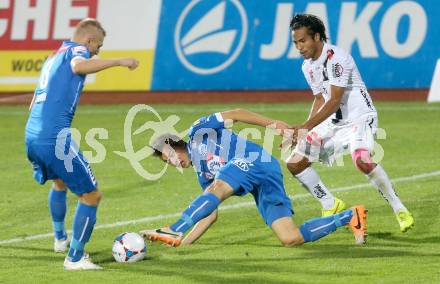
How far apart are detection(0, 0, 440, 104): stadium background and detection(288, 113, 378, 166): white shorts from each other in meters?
9.49

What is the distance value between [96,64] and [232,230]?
9.21 ft

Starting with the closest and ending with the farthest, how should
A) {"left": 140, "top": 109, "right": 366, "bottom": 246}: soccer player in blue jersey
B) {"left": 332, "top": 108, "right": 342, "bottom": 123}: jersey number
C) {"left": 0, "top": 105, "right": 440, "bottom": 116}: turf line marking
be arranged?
{"left": 140, "top": 109, "right": 366, "bottom": 246}: soccer player in blue jersey < {"left": 332, "top": 108, "right": 342, "bottom": 123}: jersey number < {"left": 0, "top": 105, "right": 440, "bottom": 116}: turf line marking

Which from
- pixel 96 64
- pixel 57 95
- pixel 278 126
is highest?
pixel 96 64

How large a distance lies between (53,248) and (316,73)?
3.14m

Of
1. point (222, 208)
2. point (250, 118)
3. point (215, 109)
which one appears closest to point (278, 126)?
point (250, 118)

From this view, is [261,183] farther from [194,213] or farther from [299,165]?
[299,165]

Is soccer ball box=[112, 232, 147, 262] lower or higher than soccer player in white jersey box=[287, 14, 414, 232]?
lower

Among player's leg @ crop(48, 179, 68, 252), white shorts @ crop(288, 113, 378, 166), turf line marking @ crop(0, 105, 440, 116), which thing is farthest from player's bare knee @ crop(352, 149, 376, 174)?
turf line marking @ crop(0, 105, 440, 116)

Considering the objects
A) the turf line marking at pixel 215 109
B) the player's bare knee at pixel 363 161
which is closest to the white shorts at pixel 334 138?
the player's bare knee at pixel 363 161

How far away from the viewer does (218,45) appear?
2067 cm

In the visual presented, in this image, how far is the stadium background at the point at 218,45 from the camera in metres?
20.3

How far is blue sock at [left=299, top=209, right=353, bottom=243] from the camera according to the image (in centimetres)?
972

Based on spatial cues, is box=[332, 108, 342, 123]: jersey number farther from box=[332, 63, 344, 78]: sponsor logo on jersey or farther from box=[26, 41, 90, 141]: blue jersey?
box=[26, 41, 90, 141]: blue jersey

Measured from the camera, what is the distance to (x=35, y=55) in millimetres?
21000
